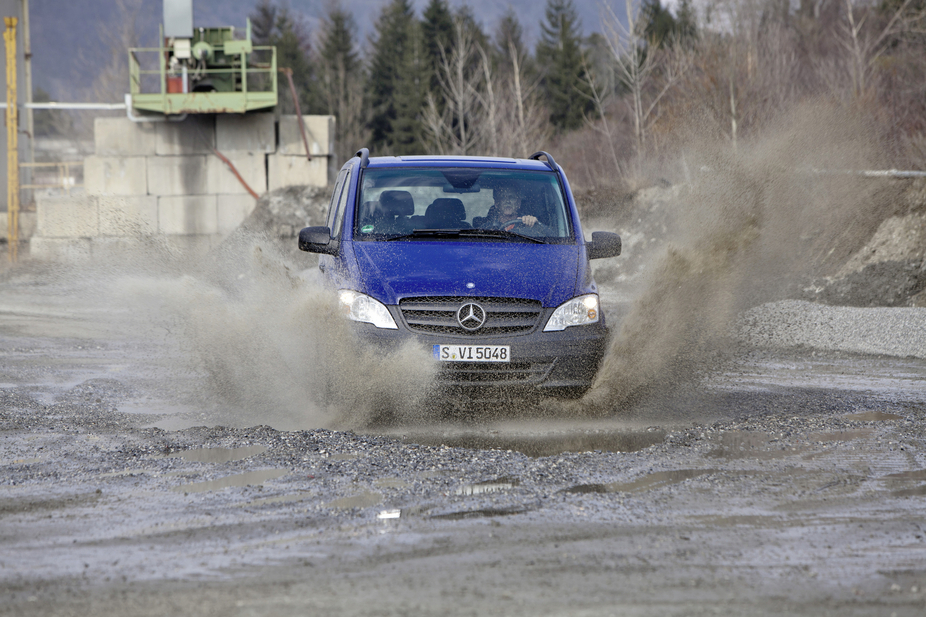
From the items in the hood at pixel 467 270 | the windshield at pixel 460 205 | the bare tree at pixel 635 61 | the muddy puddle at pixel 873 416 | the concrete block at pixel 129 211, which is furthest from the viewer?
the bare tree at pixel 635 61

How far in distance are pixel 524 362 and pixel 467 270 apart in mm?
781

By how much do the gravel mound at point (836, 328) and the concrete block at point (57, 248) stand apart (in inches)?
878

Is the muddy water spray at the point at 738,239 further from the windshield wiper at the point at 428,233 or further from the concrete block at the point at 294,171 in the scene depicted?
the concrete block at the point at 294,171

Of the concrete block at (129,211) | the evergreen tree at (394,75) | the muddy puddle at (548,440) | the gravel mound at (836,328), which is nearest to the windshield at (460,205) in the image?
the muddy puddle at (548,440)

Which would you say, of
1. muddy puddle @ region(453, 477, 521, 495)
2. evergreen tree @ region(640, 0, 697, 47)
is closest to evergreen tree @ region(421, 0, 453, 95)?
evergreen tree @ region(640, 0, 697, 47)

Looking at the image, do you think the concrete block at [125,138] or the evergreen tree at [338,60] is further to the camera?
the evergreen tree at [338,60]

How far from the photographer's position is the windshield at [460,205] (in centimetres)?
769

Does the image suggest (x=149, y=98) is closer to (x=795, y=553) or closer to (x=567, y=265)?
(x=567, y=265)

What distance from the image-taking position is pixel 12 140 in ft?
98.8

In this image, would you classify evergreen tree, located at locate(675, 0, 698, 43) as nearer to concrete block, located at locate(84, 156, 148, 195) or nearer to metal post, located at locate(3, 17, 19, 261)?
concrete block, located at locate(84, 156, 148, 195)

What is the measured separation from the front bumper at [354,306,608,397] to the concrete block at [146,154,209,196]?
2483cm

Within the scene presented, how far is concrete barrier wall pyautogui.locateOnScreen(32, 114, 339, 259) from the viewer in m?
30.0

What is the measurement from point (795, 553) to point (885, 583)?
1.32 feet

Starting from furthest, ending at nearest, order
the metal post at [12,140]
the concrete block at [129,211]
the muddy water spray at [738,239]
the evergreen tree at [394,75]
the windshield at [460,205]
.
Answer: the evergreen tree at [394,75] < the concrete block at [129,211] < the metal post at [12,140] < the muddy water spray at [738,239] < the windshield at [460,205]
